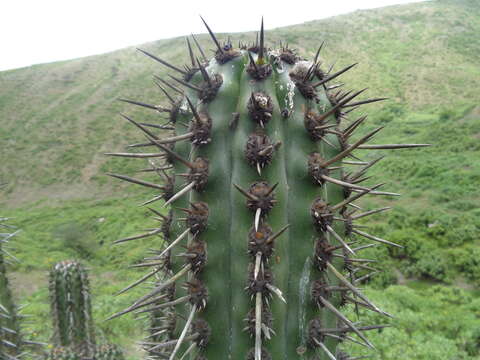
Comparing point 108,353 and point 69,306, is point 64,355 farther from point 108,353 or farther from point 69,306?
point 69,306

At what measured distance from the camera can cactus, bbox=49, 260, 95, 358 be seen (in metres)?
5.59

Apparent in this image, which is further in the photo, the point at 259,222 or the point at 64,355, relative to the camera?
the point at 64,355

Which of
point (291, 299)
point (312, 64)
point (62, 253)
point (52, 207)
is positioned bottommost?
point (52, 207)

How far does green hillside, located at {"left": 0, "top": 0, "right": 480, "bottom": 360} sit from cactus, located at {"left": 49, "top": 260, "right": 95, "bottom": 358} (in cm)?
100

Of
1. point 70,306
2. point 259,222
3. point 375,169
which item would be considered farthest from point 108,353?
point 375,169

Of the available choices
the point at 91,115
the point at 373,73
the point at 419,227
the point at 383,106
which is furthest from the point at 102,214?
the point at 373,73

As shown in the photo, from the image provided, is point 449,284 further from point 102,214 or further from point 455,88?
point 455,88

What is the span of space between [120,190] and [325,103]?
27.9 m

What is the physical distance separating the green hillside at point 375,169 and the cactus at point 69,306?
1.00 meters

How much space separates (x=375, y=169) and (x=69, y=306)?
16.1 metres

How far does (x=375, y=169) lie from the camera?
18.7m

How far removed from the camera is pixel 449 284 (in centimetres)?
890

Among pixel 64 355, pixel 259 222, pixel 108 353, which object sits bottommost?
pixel 108 353

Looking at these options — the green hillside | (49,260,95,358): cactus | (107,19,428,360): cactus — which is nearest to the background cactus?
(49,260,95,358): cactus
